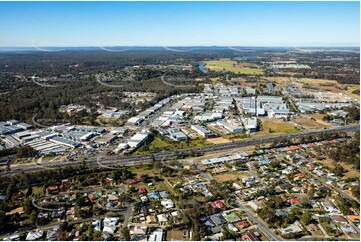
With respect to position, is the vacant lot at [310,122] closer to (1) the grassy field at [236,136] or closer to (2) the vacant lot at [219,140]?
(1) the grassy field at [236,136]

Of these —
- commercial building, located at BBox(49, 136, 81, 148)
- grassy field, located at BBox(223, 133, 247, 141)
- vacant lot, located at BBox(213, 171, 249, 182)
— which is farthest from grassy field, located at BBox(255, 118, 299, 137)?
commercial building, located at BBox(49, 136, 81, 148)

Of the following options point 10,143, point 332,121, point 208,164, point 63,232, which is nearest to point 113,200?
point 63,232

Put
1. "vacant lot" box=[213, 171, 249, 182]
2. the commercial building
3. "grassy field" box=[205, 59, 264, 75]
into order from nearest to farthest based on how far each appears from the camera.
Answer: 1. "vacant lot" box=[213, 171, 249, 182]
2. the commercial building
3. "grassy field" box=[205, 59, 264, 75]

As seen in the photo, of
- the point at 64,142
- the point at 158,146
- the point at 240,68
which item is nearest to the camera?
the point at 158,146

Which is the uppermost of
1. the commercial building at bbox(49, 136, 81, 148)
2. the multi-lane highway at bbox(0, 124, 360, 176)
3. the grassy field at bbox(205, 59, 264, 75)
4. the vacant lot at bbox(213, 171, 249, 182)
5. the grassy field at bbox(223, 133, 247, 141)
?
the grassy field at bbox(205, 59, 264, 75)

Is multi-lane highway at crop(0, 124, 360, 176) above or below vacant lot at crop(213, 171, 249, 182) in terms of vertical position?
above

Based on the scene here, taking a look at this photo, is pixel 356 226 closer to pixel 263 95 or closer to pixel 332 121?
pixel 332 121

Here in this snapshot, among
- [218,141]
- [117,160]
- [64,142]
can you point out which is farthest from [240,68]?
[117,160]

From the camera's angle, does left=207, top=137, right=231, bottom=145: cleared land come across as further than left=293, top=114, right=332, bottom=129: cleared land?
No

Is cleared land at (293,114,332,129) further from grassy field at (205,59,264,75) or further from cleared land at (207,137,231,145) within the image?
grassy field at (205,59,264,75)

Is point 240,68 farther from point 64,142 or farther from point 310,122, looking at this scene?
point 64,142

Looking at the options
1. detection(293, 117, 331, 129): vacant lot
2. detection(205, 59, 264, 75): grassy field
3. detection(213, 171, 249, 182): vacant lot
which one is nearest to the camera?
detection(213, 171, 249, 182): vacant lot
